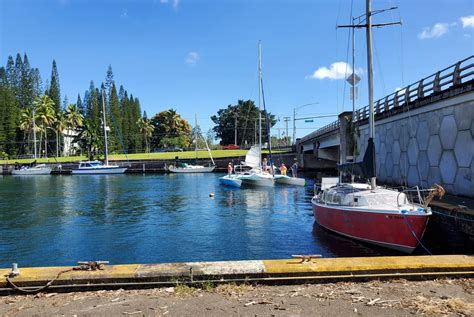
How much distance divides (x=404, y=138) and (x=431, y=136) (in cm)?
410

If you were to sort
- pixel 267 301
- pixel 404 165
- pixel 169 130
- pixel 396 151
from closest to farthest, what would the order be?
pixel 267 301 → pixel 404 165 → pixel 396 151 → pixel 169 130

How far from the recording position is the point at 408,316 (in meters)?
5.62

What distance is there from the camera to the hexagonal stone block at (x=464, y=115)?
58.7ft

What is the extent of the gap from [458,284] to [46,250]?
643 inches

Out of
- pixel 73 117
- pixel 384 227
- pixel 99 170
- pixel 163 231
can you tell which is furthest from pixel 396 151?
pixel 73 117

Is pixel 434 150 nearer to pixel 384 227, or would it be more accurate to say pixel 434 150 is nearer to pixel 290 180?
pixel 384 227

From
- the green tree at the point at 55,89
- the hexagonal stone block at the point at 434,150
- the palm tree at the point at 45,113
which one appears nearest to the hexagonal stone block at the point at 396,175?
the hexagonal stone block at the point at 434,150

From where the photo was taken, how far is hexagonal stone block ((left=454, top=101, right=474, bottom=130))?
→ 17.9m

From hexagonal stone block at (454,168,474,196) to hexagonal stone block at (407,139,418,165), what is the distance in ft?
16.4

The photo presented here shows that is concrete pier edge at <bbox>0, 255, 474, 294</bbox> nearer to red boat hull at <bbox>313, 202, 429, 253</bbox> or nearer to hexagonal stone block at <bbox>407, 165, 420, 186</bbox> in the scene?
red boat hull at <bbox>313, 202, 429, 253</bbox>

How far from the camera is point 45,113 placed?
11156cm

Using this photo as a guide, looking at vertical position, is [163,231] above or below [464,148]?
below

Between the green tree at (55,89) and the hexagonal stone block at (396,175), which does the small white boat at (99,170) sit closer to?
the green tree at (55,89)

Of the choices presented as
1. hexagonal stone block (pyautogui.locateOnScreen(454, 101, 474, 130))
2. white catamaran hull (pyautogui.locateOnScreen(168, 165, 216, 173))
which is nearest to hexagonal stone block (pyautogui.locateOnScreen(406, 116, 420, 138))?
hexagonal stone block (pyautogui.locateOnScreen(454, 101, 474, 130))
